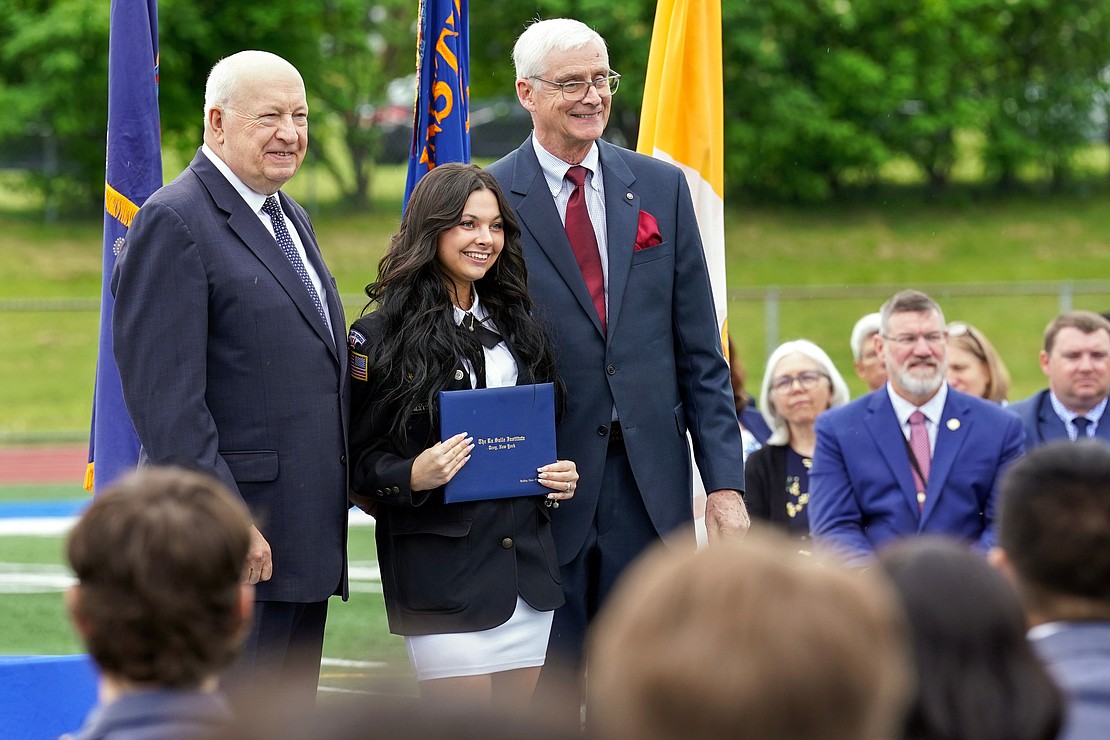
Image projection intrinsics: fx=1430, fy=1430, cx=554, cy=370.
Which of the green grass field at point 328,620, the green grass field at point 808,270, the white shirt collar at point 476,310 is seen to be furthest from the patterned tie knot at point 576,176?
the green grass field at point 808,270

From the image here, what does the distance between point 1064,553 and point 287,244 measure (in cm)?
227

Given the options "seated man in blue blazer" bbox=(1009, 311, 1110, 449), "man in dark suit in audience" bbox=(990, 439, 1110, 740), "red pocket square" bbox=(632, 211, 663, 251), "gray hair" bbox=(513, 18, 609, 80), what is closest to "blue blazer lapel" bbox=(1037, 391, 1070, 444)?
"seated man in blue blazer" bbox=(1009, 311, 1110, 449)

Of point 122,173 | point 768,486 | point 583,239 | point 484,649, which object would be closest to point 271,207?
point 583,239

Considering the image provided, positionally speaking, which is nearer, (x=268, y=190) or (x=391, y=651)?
(x=268, y=190)

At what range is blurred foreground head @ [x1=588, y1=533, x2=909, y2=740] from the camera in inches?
51.4

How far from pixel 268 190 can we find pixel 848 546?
2.26 meters

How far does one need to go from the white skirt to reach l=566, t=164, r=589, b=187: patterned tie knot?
122 centimetres

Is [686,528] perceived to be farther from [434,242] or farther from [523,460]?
[434,242]

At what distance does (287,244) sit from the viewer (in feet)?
12.4

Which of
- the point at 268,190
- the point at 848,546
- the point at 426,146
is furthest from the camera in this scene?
the point at 426,146

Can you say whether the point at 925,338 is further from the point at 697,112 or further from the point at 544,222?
the point at 544,222

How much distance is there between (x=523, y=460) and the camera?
12.4ft

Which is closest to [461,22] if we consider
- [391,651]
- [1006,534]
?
[391,651]

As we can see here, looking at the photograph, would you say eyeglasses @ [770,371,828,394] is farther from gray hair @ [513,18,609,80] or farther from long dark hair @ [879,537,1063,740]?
long dark hair @ [879,537,1063,740]
